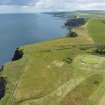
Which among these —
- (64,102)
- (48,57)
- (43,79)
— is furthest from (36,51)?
(64,102)

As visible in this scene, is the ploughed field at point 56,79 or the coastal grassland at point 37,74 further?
the coastal grassland at point 37,74

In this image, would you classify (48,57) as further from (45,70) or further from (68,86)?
(68,86)

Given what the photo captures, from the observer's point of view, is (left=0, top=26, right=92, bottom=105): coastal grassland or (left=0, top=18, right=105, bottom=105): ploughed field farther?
(left=0, top=26, right=92, bottom=105): coastal grassland

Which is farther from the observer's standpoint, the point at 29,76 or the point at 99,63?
the point at 99,63

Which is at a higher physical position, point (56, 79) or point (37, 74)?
point (56, 79)

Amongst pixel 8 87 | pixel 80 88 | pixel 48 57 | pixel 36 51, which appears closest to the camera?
pixel 80 88

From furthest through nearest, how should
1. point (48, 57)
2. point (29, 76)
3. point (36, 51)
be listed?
point (36, 51)
point (48, 57)
point (29, 76)

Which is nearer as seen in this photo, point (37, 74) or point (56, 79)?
point (56, 79)
